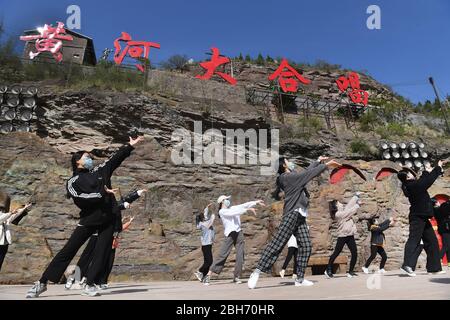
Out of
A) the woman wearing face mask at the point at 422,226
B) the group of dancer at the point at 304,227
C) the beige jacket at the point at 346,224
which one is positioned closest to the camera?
the group of dancer at the point at 304,227

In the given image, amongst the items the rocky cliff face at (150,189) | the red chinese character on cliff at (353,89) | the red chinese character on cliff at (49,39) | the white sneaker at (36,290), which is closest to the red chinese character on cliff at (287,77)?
the red chinese character on cliff at (353,89)

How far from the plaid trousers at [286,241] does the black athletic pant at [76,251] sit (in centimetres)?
180

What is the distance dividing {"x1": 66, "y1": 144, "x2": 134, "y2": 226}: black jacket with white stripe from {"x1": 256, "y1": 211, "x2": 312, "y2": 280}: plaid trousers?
1907 millimetres

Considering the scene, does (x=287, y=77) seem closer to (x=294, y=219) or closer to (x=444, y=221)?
(x=444, y=221)

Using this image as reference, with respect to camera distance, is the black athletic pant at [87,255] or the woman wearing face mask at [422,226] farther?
the woman wearing face mask at [422,226]

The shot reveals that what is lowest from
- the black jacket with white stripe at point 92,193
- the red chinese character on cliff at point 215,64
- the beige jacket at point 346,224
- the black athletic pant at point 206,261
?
the black athletic pant at point 206,261

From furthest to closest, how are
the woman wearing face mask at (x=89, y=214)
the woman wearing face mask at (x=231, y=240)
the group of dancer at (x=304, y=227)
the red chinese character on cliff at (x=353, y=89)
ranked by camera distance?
the red chinese character on cliff at (x=353, y=89), the woman wearing face mask at (x=231, y=240), the group of dancer at (x=304, y=227), the woman wearing face mask at (x=89, y=214)

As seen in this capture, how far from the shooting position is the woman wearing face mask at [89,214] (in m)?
4.30

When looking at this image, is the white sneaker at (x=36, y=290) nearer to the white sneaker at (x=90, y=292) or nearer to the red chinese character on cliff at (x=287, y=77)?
the white sneaker at (x=90, y=292)

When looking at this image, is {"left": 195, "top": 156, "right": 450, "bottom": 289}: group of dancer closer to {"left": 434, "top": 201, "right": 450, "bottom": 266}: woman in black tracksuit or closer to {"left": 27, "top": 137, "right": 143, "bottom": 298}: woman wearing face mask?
{"left": 434, "top": 201, "right": 450, "bottom": 266}: woman in black tracksuit

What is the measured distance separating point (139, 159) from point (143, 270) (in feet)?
16.9

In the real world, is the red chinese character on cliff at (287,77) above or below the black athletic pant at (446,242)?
above
